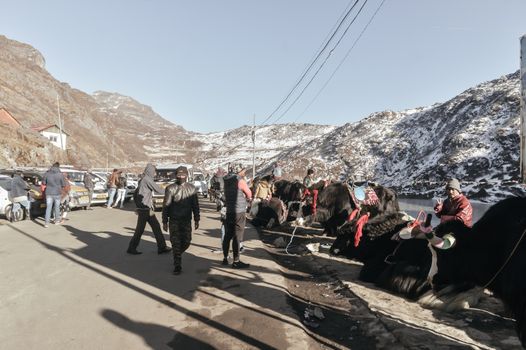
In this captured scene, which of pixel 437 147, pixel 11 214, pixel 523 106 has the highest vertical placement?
pixel 437 147

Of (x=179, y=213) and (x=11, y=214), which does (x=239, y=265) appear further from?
(x=11, y=214)

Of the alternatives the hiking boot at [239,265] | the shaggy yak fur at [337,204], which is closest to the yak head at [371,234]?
the hiking boot at [239,265]

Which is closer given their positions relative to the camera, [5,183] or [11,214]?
[11,214]

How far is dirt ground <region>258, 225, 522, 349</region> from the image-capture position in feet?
13.2

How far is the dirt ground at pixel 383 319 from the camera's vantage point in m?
4.03

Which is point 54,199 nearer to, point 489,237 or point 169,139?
point 489,237

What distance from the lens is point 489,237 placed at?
431cm

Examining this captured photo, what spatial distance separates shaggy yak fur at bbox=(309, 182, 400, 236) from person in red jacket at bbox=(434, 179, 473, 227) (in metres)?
4.22

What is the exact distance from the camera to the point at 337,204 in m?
10.7

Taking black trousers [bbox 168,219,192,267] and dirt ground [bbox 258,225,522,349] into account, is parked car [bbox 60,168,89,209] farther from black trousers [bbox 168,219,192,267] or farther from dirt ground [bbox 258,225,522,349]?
dirt ground [bbox 258,225,522,349]

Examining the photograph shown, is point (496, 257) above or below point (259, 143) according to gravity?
below

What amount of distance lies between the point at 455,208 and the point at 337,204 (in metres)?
4.95

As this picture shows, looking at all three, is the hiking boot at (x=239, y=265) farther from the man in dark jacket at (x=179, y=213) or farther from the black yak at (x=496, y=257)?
the black yak at (x=496, y=257)

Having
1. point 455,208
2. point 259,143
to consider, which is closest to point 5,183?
point 455,208
